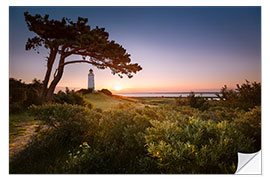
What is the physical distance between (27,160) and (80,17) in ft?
9.26

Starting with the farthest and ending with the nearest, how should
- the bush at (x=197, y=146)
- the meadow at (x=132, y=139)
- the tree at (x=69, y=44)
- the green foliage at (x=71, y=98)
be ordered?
the green foliage at (x=71, y=98)
the tree at (x=69, y=44)
the meadow at (x=132, y=139)
the bush at (x=197, y=146)

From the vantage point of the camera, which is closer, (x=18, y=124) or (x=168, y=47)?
(x=18, y=124)

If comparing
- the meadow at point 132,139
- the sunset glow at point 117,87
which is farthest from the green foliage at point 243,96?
the sunset glow at point 117,87

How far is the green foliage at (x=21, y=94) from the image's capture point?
3027 millimetres

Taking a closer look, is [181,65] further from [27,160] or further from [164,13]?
[27,160]

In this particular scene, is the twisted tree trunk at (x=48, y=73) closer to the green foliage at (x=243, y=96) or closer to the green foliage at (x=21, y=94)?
the green foliage at (x=21, y=94)

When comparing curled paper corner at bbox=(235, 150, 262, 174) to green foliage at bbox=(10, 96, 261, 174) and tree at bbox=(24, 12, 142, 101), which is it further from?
tree at bbox=(24, 12, 142, 101)

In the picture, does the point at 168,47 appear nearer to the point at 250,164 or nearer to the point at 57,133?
the point at 250,164

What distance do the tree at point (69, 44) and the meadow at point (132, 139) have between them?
674 mm

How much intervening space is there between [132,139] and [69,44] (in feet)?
7.67

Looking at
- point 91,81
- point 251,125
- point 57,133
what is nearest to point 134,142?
point 57,133

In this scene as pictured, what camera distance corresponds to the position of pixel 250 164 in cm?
260

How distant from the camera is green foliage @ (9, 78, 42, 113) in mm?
3027
